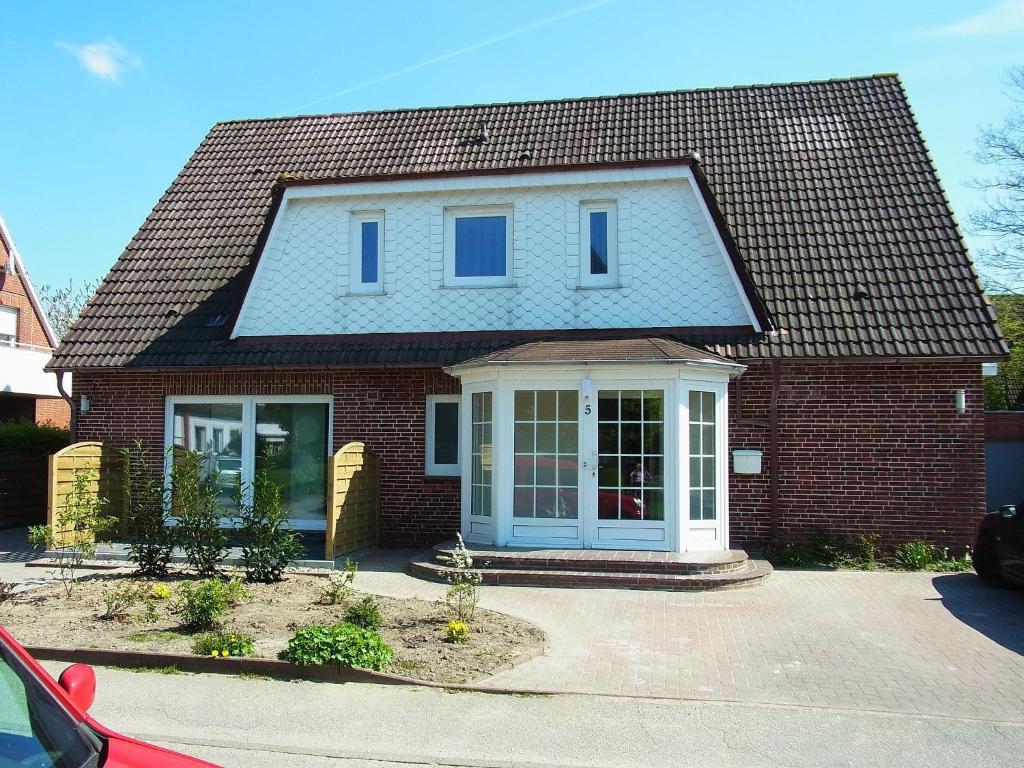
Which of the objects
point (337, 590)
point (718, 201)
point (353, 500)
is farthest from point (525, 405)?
point (718, 201)

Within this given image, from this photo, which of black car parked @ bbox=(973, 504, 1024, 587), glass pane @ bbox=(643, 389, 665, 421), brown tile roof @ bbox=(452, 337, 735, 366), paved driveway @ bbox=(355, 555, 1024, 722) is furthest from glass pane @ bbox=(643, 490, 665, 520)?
black car parked @ bbox=(973, 504, 1024, 587)

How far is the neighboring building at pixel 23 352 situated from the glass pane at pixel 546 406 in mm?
15272

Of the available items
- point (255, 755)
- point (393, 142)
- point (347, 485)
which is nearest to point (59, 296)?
point (393, 142)

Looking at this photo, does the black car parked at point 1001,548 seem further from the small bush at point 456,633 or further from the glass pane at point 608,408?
the small bush at point 456,633

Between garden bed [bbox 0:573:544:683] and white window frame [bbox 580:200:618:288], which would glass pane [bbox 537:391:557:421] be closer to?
white window frame [bbox 580:200:618:288]

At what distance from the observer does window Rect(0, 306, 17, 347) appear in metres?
24.9

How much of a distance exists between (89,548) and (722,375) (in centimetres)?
850

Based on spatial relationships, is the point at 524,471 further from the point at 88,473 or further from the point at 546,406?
the point at 88,473

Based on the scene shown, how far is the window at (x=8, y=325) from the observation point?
81.8ft

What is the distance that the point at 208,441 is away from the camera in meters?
14.7

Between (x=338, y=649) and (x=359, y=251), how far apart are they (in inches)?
331

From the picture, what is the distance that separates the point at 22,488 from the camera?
698 inches

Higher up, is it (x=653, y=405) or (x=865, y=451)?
(x=653, y=405)

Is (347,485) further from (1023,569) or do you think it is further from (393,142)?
(1023,569)
